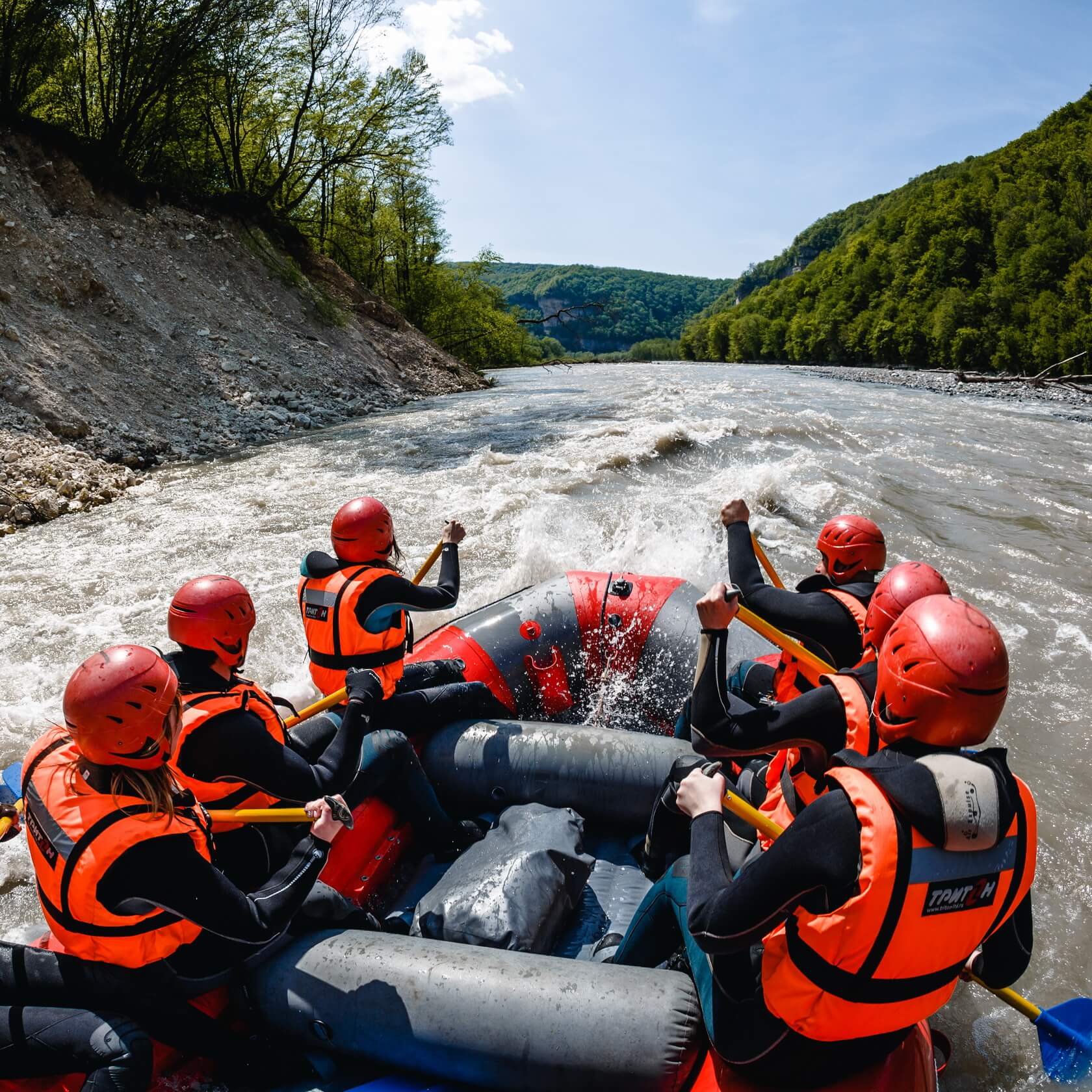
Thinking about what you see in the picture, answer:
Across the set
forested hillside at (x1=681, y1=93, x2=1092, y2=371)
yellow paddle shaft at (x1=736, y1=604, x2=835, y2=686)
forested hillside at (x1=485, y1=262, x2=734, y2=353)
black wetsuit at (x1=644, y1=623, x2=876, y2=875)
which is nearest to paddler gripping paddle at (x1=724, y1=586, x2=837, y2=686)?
yellow paddle shaft at (x1=736, y1=604, x2=835, y2=686)

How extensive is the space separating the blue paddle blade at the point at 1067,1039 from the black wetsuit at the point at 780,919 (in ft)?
2.09

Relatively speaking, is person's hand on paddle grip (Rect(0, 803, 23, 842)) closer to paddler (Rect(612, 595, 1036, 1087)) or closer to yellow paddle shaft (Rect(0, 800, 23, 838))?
yellow paddle shaft (Rect(0, 800, 23, 838))

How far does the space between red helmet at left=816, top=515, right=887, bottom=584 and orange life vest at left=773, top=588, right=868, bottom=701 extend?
104 mm

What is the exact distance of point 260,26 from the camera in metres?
16.9

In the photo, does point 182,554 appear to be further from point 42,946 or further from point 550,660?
point 42,946

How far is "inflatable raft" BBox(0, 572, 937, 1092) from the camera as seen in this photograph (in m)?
1.90

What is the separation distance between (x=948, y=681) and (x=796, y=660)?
1.44 m

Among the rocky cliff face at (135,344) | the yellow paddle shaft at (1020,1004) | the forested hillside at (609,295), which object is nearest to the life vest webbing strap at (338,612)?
the yellow paddle shaft at (1020,1004)

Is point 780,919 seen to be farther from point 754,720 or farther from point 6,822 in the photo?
point 6,822

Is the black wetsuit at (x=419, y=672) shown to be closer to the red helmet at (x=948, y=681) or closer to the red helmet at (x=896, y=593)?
the red helmet at (x=896, y=593)

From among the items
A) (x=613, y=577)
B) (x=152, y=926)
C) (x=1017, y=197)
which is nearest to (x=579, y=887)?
(x=152, y=926)

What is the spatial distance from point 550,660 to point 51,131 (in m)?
15.8

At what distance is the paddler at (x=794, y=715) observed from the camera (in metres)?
2.00

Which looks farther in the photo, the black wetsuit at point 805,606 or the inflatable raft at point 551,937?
the black wetsuit at point 805,606
